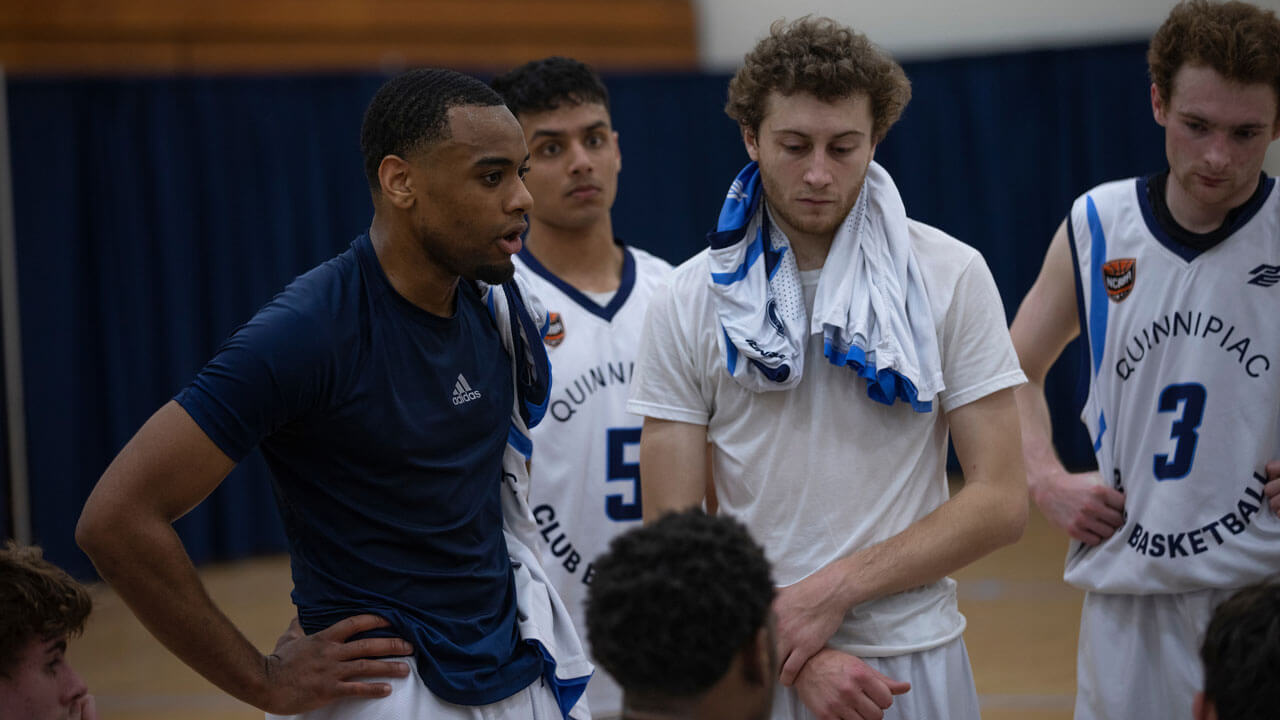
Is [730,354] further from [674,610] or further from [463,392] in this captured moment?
[674,610]

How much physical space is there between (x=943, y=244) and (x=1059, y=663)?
3172 mm

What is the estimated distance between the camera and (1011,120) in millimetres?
7625

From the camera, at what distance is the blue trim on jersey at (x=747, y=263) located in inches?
81.8

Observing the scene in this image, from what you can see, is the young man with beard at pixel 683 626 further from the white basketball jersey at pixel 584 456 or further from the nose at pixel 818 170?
the white basketball jersey at pixel 584 456

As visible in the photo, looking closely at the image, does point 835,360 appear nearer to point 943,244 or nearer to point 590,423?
point 943,244

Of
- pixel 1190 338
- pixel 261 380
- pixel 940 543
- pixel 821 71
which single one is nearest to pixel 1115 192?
pixel 1190 338

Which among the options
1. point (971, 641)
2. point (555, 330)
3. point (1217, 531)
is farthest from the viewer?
point (971, 641)

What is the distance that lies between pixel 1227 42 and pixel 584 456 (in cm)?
158

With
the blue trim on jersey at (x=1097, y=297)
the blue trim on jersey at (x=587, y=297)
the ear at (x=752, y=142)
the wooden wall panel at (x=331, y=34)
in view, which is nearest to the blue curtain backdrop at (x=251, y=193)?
the wooden wall panel at (x=331, y=34)

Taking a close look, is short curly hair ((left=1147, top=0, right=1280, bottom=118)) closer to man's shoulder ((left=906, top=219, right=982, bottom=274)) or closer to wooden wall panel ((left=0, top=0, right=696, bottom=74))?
man's shoulder ((left=906, top=219, right=982, bottom=274))

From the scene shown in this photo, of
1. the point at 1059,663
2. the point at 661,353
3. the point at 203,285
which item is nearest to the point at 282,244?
the point at 203,285

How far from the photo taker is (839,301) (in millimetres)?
1984

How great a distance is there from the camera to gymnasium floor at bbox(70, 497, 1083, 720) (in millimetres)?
4465

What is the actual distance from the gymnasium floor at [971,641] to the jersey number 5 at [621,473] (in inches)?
79.4
